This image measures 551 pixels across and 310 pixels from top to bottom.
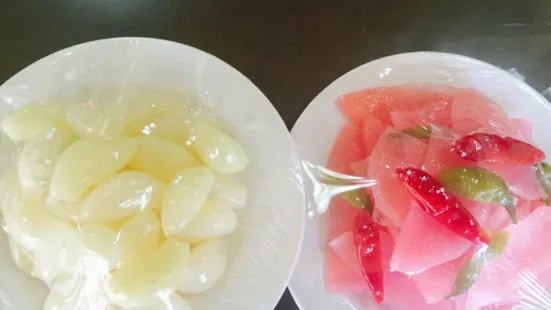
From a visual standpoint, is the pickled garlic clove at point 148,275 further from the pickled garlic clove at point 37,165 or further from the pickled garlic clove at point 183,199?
the pickled garlic clove at point 37,165

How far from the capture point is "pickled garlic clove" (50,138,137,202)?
84cm

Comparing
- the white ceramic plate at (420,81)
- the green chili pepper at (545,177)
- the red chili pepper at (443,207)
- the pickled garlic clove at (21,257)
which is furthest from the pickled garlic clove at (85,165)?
the green chili pepper at (545,177)

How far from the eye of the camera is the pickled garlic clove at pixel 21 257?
2.90 ft

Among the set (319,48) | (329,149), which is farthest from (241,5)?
(329,149)

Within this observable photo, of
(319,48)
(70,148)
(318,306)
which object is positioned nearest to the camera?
(70,148)

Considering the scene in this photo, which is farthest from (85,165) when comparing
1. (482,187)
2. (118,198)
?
(482,187)

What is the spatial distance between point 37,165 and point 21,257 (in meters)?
0.14

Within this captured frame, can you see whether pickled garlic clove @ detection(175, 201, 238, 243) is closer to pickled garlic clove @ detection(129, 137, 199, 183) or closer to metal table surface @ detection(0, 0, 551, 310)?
pickled garlic clove @ detection(129, 137, 199, 183)

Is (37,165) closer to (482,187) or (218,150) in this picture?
(218,150)

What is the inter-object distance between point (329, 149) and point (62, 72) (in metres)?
0.43

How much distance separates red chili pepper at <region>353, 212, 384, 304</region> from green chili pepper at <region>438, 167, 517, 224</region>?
0.14 m

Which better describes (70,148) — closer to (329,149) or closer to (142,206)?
(142,206)

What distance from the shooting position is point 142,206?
86cm

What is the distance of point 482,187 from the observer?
34.5 inches
